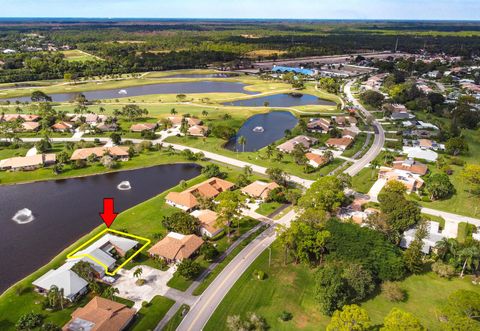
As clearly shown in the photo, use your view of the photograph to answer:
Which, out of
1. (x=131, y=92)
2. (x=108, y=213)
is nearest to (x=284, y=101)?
(x=131, y=92)

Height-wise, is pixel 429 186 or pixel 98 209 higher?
pixel 429 186

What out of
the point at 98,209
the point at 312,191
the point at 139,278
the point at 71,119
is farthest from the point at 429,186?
the point at 71,119

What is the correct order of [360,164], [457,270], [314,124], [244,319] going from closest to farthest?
[244,319] → [457,270] → [360,164] → [314,124]

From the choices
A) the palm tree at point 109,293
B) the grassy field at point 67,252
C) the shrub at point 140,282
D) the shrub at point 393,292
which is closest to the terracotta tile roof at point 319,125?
the grassy field at point 67,252

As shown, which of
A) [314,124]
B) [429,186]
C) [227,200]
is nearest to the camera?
[227,200]

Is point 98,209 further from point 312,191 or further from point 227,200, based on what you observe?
point 312,191

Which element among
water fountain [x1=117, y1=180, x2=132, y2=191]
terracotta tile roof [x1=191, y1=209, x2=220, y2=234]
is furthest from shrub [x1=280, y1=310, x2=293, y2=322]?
water fountain [x1=117, y1=180, x2=132, y2=191]

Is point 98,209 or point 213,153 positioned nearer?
point 98,209

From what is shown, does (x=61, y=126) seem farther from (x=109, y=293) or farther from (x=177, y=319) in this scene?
(x=177, y=319)
